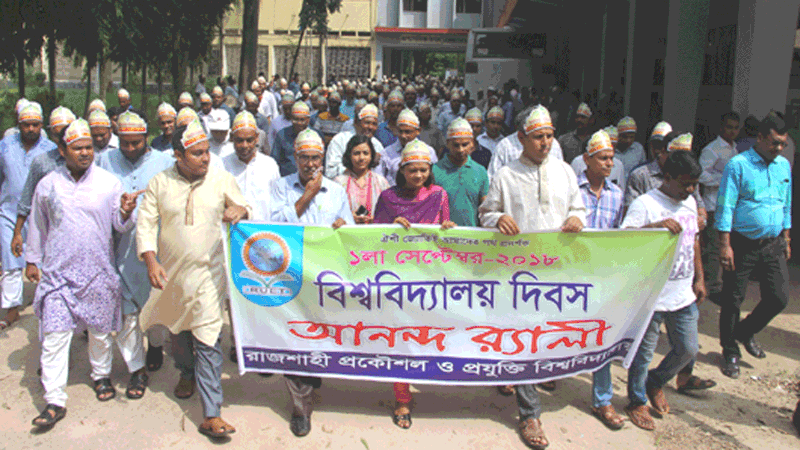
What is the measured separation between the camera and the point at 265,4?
4853 centimetres

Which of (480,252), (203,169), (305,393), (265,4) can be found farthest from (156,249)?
(265,4)

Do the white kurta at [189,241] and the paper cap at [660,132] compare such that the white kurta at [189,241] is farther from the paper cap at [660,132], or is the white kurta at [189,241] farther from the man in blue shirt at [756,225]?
the paper cap at [660,132]

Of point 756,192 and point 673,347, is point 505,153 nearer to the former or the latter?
point 756,192

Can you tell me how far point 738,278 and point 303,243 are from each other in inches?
136

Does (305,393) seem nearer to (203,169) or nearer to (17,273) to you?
(203,169)

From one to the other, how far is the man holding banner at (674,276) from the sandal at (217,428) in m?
2.60

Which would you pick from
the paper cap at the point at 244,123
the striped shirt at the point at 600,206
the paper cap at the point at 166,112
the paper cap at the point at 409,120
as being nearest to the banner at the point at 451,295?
the striped shirt at the point at 600,206

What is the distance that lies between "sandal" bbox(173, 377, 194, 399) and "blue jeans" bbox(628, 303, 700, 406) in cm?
303

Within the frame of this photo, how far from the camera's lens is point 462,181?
17.3 ft

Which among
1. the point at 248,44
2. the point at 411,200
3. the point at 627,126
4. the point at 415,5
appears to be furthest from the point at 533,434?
the point at 415,5

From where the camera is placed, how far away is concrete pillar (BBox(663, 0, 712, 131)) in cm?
1105

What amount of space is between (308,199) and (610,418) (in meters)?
2.42

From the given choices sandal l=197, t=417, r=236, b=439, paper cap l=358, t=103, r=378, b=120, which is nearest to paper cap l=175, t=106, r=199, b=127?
paper cap l=358, t=103, r=378, b=120

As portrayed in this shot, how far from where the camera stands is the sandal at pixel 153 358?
528 centimetres
